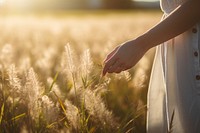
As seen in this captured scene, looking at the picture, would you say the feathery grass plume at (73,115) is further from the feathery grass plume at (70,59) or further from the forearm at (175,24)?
the forearm at (175,24)

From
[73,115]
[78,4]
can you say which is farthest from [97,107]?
[78,4]

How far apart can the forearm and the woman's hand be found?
3 centimetres

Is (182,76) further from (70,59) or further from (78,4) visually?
A: (78,4)

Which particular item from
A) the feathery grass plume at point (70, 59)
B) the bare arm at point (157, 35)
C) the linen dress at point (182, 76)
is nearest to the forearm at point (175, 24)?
the bare arm at point (157, 35)

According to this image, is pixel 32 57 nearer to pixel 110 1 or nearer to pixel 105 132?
pixel 105 132

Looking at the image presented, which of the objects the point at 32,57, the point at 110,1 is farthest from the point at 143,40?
the point at 110,1

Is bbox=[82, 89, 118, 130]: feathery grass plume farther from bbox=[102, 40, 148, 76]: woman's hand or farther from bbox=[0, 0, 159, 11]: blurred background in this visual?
bbox=[0, 0, 159, 11]: blurred background

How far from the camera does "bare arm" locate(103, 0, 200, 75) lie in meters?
1.78

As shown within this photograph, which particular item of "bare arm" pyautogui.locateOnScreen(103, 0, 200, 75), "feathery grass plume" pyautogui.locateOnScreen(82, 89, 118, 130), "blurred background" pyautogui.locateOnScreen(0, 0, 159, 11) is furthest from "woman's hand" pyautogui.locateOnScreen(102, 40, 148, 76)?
"blurred background" pyautogui.locateOnScreen(0, 0, 159, 11)

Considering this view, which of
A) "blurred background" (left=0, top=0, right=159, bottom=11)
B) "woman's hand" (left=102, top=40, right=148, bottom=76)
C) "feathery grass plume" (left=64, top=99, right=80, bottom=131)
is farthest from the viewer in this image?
"blurred background" (left=0, top=0, right=159, bottom=11)

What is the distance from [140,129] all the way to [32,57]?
227 centimetres

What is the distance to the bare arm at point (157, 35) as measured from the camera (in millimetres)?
1780

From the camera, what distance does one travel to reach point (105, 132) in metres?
2.06

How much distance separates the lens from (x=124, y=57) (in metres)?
1.77
